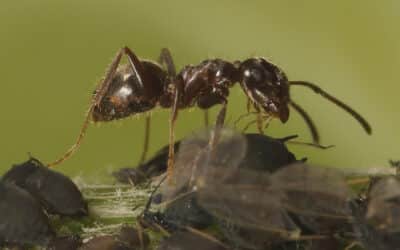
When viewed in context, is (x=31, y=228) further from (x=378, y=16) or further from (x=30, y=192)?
(x=378, y=16)

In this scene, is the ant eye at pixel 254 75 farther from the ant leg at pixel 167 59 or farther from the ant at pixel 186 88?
the ant leg at pixel 167 59

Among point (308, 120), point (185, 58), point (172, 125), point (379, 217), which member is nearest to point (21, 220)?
point (379, 217)

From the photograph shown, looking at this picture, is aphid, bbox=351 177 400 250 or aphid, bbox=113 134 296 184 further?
aphid, bbox=113 134 296 184

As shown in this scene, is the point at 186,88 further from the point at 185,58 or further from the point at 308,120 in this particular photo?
the point at 185,58

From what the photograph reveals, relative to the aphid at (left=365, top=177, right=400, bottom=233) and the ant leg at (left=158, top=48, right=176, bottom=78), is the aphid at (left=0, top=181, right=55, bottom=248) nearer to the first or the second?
the aphid at (left=365, top=177, right=400, bottom=233)

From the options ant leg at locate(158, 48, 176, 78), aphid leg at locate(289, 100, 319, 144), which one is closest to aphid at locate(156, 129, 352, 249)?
aphid leg at locate(289, 100, 319, 144)

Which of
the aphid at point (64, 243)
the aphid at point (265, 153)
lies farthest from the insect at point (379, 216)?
the aphid at point (64, 243)
